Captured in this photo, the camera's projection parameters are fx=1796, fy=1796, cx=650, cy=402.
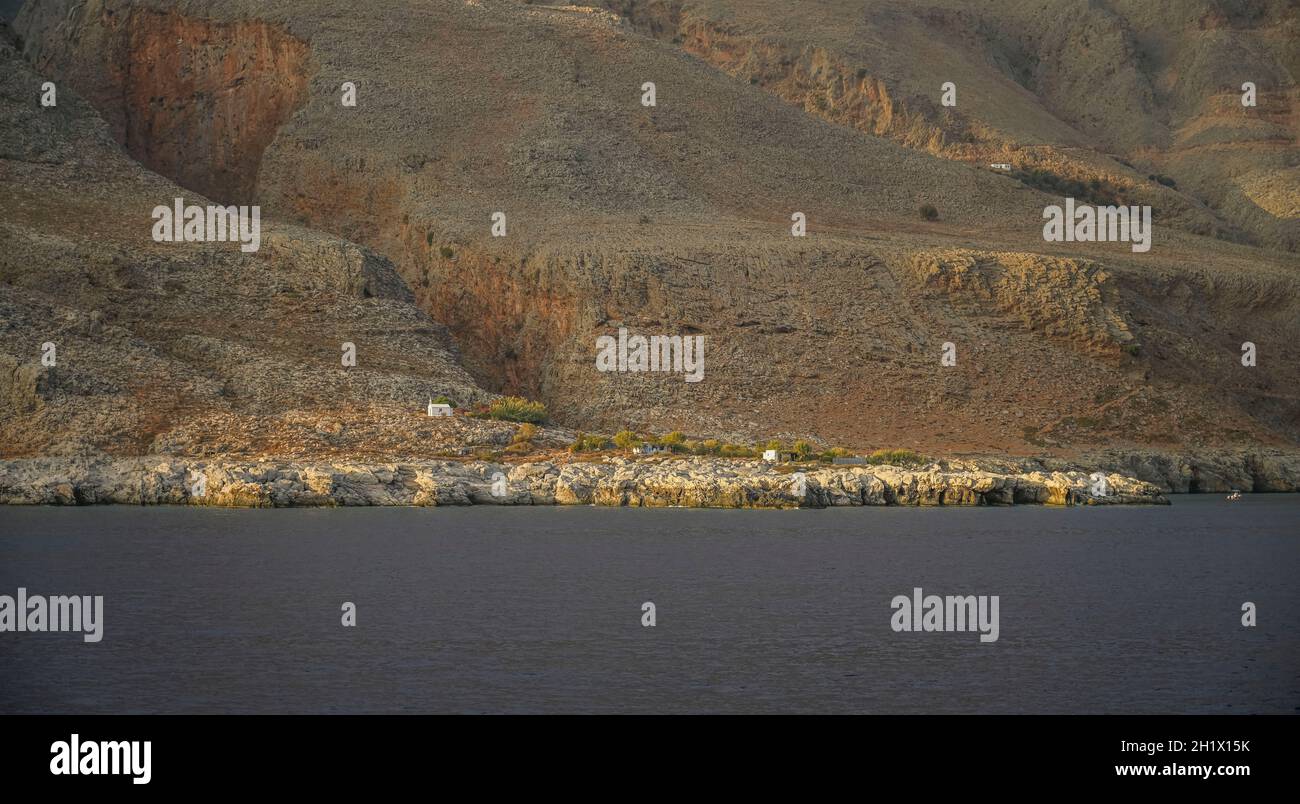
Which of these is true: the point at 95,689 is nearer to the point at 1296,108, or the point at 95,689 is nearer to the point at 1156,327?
the point at 1156,327

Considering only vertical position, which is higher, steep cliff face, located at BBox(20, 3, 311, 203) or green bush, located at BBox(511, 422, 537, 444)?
steep cliff face, located at BBox(20, 3, 311, 203)

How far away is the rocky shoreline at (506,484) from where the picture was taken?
55.9 metres


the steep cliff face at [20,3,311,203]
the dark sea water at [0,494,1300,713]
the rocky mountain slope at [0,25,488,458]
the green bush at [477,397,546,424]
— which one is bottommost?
the dark sea water at [0,494,1300,713]

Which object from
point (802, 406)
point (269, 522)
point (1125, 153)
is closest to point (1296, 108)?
point (1125, 153)

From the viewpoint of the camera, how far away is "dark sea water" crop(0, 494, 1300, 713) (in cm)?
2700

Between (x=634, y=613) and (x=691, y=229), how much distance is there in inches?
2148

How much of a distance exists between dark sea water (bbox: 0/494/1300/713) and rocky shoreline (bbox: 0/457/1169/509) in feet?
5.05

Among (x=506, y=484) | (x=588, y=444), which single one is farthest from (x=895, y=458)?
(x=506, y=484)

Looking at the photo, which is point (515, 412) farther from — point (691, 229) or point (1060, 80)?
point (1060, 80)

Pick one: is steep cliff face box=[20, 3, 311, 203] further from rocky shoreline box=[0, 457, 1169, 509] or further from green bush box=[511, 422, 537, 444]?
rocky shoreline box=[0, 457, 1169, 509]

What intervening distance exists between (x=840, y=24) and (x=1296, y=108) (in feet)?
115

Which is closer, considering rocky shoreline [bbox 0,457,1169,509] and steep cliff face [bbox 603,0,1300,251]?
rocky shoreline [bbox 0,457,1169,509]

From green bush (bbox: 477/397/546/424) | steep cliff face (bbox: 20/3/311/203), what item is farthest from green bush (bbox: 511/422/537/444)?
steep cliff face (bbox: 20/3/311/203)

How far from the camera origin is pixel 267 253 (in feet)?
255
